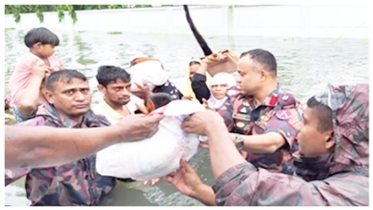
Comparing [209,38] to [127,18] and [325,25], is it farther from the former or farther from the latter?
[127,18]

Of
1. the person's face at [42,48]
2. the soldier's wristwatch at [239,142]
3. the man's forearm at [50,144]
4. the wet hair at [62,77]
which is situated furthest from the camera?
the person's face at [42,48]

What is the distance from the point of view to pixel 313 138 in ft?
4.89

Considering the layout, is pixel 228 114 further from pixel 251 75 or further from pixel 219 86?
pixel 219 86

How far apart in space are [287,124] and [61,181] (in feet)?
3.47

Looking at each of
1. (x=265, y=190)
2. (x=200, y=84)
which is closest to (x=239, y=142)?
(x=265, y=190)

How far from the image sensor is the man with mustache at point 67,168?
6.34ft

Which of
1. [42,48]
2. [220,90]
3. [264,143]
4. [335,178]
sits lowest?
[220,90]

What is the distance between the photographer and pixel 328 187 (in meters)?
1.31

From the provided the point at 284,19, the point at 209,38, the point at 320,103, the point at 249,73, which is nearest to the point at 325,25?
the point at 284,19

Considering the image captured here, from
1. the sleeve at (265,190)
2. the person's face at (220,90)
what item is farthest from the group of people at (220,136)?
the person's face at (220,90)

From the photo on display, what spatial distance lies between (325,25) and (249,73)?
7668 mm

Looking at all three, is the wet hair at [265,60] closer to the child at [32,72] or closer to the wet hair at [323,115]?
the wet hair at [323,115]

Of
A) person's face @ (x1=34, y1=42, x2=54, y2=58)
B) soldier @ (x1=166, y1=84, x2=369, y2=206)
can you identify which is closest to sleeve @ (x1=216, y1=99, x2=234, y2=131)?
soldier @ (x1=166, y1=84, x2=369, y2=206)

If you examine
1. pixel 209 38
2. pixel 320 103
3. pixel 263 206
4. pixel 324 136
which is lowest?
pixel 209 38
